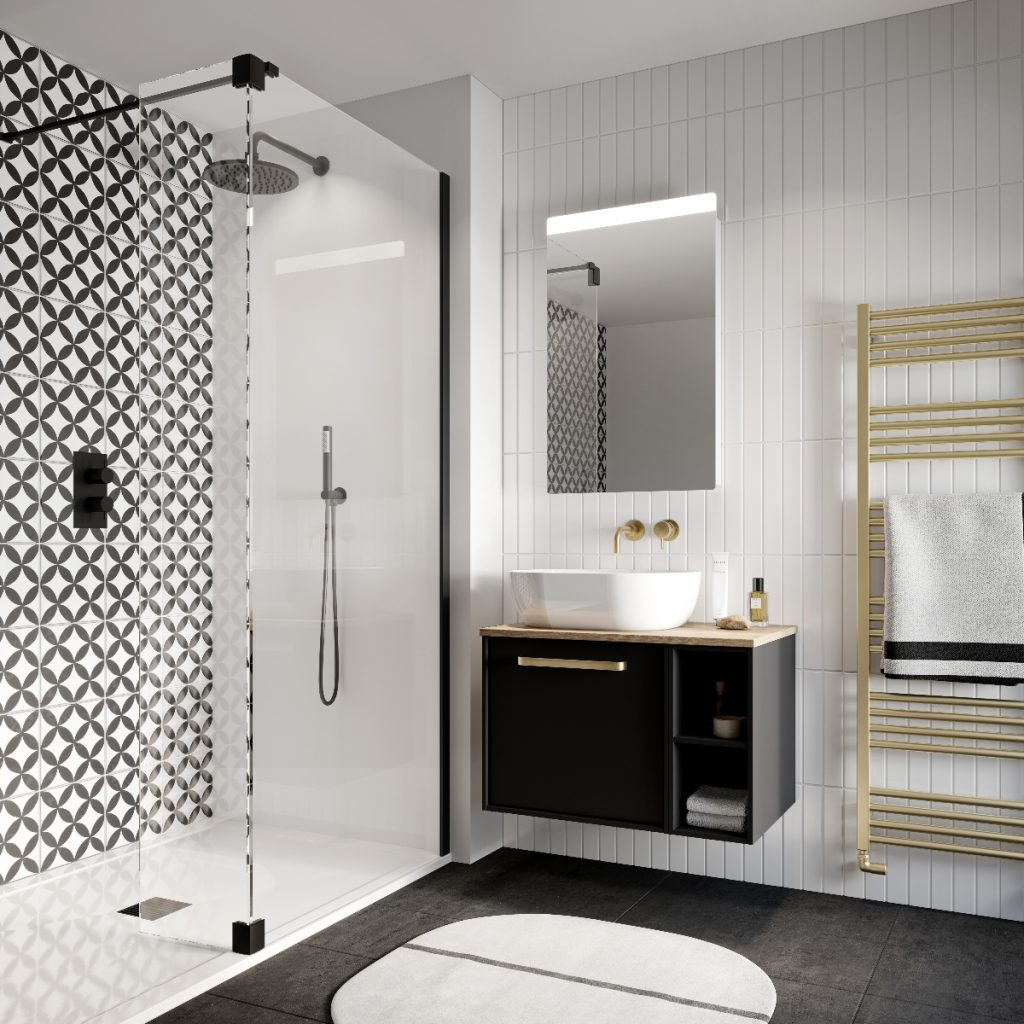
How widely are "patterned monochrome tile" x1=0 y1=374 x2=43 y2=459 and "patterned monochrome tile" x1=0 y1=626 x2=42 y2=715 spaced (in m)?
0.53

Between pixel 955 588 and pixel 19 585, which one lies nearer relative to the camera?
pixel 955 588

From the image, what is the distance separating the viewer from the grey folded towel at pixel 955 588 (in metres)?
2.65

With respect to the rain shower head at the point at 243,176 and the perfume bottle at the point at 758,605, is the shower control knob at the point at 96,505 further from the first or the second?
the perfume bottle at the point at 758,605

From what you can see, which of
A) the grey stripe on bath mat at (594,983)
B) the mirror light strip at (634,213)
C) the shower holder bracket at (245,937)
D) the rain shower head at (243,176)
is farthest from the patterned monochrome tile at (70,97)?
the grey stripe on bath mat at (594,983)

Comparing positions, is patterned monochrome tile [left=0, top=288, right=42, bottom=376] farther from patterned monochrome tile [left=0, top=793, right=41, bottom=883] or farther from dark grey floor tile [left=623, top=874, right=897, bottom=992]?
dark grey floor tile [left=623, top=874, right=897, bottom=992]

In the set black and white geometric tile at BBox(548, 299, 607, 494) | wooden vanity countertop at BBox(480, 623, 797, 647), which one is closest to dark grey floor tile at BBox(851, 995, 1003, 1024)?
wooden vanity countertop at BBox(480, 623, 797, 647)

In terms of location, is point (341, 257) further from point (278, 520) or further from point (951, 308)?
point (951, 308)

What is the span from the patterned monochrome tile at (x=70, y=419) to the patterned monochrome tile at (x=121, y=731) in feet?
2.62

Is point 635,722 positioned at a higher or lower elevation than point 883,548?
lower

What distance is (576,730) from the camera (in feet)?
9.43

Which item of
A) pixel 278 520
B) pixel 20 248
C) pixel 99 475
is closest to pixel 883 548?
pixel 278 520

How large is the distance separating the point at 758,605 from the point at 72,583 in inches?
82.2

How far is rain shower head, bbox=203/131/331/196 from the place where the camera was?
2379 millimetres

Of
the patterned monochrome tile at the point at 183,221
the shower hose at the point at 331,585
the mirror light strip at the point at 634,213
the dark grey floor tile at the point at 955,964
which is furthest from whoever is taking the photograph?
the mirror light strip at the point at 634,213
